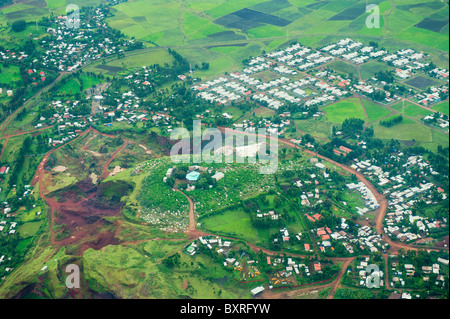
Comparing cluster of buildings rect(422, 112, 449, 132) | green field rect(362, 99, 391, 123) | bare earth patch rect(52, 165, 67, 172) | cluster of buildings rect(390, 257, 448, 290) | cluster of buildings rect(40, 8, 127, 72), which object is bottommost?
cluster of buildings rect(390, 257, 448, 290)

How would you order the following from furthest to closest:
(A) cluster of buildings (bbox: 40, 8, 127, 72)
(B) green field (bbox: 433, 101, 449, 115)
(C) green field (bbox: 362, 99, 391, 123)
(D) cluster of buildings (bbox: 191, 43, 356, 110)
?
(A) cluster of buildings (bbox: 40, 8, 127, 72), (D) cluster of buildings (bbox: 191, 43, 356, 110), (C) green field (bbox: 362, 99, 391, 123), (B) green field (bbox: 433, 101, 449, 115)

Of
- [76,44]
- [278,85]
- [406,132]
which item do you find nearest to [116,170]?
[278,85]

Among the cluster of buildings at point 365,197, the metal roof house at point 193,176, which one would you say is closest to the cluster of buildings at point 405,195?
the cluster of buildings at point 365,197

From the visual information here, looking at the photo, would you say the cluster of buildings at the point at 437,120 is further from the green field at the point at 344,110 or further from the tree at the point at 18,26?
the tree at the point at 18,26

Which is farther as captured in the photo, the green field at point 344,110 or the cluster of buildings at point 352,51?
the cluster of buildings at point 352,51

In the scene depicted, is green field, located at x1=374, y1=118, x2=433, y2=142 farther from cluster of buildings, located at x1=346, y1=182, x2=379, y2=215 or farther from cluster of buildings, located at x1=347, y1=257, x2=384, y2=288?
cluster of buildings, located at x1=347, y1=257, x2=384, y2=288

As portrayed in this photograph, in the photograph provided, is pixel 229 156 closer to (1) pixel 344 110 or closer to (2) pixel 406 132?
(1) pixel 344 110

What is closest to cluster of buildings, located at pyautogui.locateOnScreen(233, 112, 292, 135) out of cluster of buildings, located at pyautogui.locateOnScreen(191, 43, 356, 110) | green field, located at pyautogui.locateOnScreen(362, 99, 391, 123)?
cluster of buildings, located at pyautogui.locateOnScreen(191, 43, 356, 110)

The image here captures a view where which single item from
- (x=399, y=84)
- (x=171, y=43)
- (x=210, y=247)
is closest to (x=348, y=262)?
(x=210, y=247)
